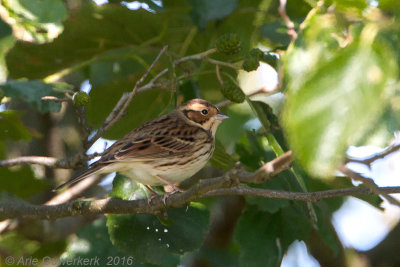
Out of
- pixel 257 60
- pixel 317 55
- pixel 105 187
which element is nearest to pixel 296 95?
pixel 317 55

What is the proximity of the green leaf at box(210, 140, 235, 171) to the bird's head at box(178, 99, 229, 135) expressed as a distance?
0.69 metres

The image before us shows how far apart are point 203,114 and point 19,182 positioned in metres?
1.62

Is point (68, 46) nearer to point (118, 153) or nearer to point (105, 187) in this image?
point (118, 153)

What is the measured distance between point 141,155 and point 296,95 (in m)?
3.06

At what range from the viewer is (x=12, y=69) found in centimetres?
464

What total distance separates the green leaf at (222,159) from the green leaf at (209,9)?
927mm

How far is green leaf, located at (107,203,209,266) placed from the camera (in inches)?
146

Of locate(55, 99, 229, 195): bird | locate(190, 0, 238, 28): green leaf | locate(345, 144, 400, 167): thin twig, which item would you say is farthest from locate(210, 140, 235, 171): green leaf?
locate(345, 144, 400, 167): thin twig

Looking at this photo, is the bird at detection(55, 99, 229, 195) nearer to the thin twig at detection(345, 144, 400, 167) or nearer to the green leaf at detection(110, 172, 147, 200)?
the green leaf at detection(110, 172, 147, 200)

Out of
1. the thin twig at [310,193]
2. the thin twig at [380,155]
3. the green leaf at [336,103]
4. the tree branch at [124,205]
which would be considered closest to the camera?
the green leaf at [336,103]

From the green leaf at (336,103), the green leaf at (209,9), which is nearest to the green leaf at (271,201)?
the green leaf at (209,9)

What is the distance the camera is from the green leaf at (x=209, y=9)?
418cm

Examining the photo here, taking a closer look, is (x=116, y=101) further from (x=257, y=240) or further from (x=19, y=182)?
(x=257, y=240)

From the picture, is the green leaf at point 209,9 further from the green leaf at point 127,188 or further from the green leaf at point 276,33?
the green leaf at point 127,188
